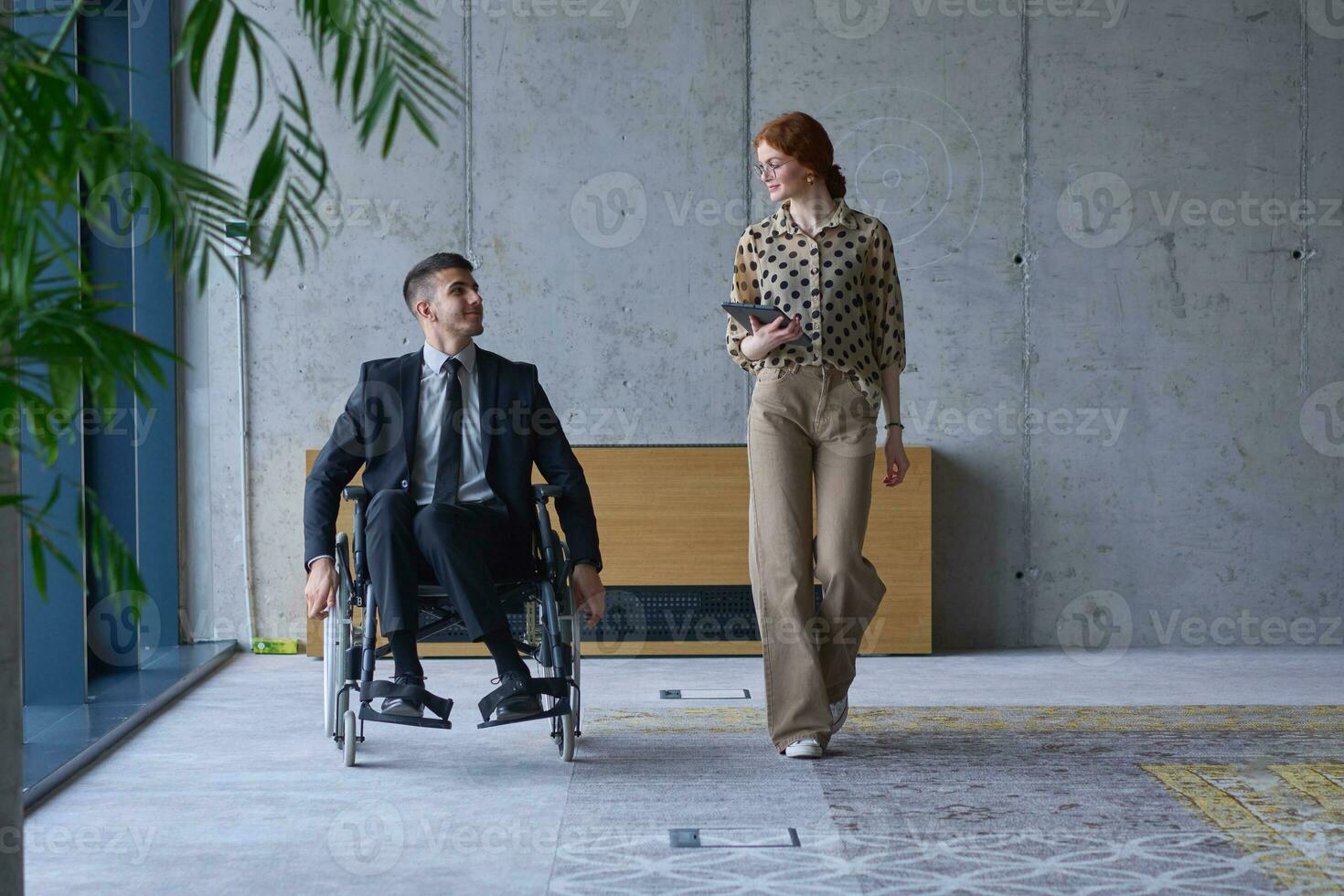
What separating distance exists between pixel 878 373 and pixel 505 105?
7.51ft

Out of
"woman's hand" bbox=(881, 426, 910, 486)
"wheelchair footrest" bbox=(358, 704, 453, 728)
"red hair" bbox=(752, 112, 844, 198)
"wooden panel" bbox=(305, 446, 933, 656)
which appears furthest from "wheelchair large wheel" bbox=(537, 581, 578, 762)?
"wooden panel" bbox=(305, 446, 933, 656)

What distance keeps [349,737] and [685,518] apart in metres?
1.92

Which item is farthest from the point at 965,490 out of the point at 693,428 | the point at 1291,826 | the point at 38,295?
the point at 38,295

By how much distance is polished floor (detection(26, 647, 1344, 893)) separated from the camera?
235cm

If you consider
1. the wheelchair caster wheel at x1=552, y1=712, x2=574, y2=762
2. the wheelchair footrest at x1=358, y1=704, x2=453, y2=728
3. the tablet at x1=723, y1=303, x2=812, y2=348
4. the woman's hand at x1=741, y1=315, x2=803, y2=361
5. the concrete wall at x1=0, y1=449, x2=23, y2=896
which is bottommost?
the wheelchair caster wheel at x1=552, y1=712, x2=574, y2=762

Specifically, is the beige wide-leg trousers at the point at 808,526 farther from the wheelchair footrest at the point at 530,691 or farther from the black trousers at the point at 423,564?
the black trousers at the point at 423,564

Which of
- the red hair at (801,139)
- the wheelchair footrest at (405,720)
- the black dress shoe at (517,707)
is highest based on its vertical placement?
the red hair at (801,139)

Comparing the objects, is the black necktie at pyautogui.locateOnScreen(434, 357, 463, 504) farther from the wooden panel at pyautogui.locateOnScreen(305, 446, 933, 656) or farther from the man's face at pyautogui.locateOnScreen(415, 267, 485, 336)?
the wooden panel at pyautogui.locateOnScreen(305, 446, 933, 656)

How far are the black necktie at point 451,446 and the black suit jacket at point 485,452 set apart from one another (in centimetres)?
6

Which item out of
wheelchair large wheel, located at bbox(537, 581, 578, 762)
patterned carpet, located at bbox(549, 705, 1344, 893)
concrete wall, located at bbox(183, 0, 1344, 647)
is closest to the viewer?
patterned carpet, located at bbox(549, 705, 1344, 893)

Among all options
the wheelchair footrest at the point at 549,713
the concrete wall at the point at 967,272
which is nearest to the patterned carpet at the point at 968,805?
the wheelchair footrest at the point at 549,713

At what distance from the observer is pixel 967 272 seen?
16.9ft

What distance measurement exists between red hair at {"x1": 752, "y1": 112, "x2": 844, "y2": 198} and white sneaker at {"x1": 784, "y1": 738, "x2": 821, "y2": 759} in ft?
4.26

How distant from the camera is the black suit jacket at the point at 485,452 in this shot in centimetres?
328
